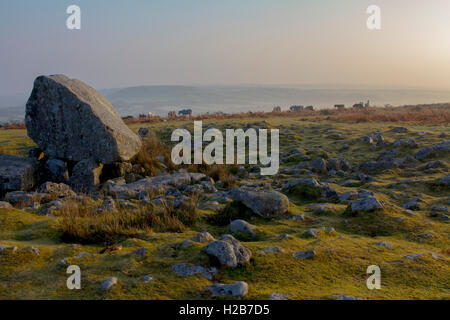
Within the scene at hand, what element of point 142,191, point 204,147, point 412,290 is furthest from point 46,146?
point 412,290

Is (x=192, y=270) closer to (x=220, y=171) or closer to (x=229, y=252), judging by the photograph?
(x=229, y=252)

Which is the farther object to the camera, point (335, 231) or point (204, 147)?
point (204, 147)

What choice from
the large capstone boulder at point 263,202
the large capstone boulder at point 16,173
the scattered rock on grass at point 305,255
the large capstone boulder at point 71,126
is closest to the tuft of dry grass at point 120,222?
the large capstone boulder at point 263,202

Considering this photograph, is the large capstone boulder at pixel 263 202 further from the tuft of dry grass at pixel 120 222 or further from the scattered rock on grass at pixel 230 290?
the scattered rock on grass at pixel 230 290

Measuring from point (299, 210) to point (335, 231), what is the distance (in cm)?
A: 128

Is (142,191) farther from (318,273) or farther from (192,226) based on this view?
(318,273)

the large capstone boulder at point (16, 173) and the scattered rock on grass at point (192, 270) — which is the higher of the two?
the large capstone boulder at point (16, 173)

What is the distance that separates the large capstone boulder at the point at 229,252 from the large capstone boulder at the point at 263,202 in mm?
2189

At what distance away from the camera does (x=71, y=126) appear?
31.8ft

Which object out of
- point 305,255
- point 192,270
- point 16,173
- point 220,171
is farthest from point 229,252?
point 16,173

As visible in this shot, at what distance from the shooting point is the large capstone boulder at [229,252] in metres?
3.84

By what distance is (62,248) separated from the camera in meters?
4.35

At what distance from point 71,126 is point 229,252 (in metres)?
7.56

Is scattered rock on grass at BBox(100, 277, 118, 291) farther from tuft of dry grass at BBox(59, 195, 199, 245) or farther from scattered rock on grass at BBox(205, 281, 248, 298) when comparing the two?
tuft of dry grass at BBox(59, 195, 199, 245)
